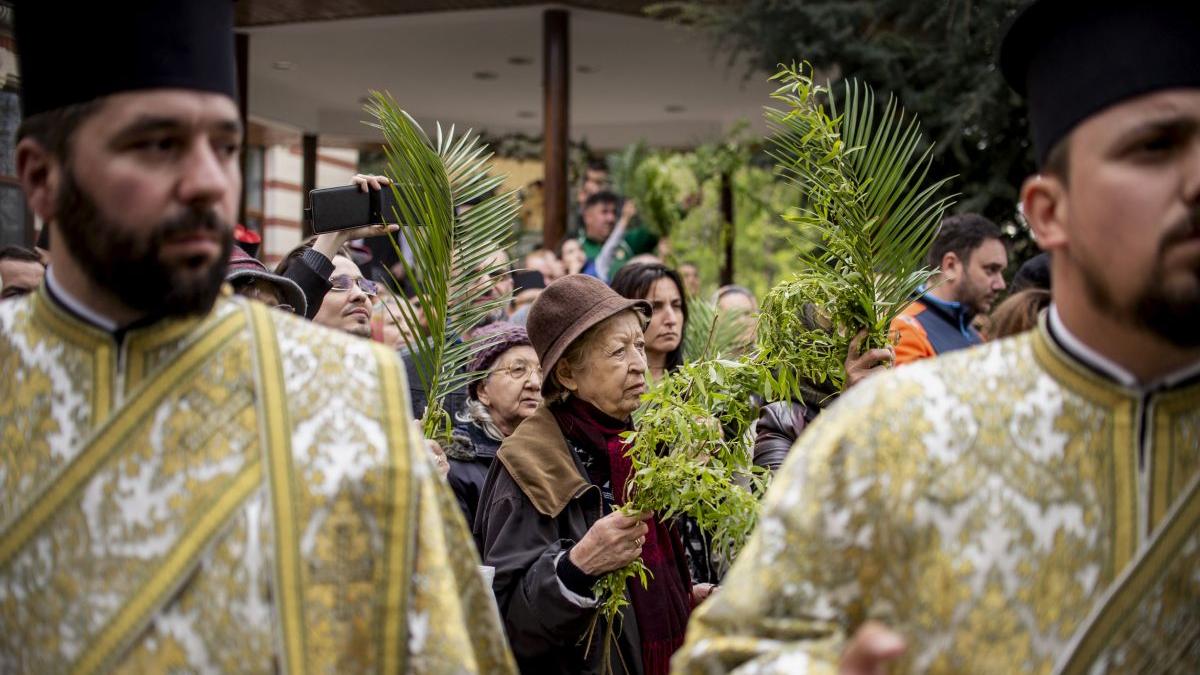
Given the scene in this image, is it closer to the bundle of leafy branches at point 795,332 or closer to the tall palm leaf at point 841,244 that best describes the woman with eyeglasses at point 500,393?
the bundle of leafy branches at point 795,332

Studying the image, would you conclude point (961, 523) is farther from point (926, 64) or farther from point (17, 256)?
point (926, 64)

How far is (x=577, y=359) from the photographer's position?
4.39 m

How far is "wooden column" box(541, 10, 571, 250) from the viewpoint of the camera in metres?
11.5

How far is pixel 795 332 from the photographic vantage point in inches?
157

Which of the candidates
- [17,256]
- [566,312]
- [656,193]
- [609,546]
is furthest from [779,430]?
Result: [656,193]

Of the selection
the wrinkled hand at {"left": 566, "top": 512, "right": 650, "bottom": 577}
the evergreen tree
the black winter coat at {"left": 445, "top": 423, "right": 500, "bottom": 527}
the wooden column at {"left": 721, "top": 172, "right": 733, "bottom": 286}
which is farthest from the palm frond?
the wooden column at {"left": 721, "top": 172, "right": 733, "bottom": 286}

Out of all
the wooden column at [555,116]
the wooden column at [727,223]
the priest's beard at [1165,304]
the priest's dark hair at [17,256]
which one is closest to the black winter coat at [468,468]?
the priest's dark hair at [17,256]

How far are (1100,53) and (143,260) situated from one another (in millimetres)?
1395

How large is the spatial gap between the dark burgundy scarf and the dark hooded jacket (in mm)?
64

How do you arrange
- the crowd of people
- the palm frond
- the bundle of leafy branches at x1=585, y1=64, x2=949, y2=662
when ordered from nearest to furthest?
the crowd of people
the bundle of leafy branches at x1=585, y1=64, x2=949, y2=662
the palm frond

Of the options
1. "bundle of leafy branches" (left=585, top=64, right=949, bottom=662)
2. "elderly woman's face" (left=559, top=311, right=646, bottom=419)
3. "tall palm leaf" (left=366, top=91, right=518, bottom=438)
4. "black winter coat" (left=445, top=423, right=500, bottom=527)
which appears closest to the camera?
"bundle of leafy branches" (left=585, top=64, right=949, bottom=662)

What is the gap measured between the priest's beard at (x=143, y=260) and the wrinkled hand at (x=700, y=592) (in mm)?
2611

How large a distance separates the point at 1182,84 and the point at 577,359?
2.65m

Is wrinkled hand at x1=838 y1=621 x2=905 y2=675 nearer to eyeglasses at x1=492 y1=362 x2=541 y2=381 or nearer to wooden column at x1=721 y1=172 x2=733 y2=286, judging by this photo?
eyeglasses at x1=492 y1=362 x2=541 y2=381
